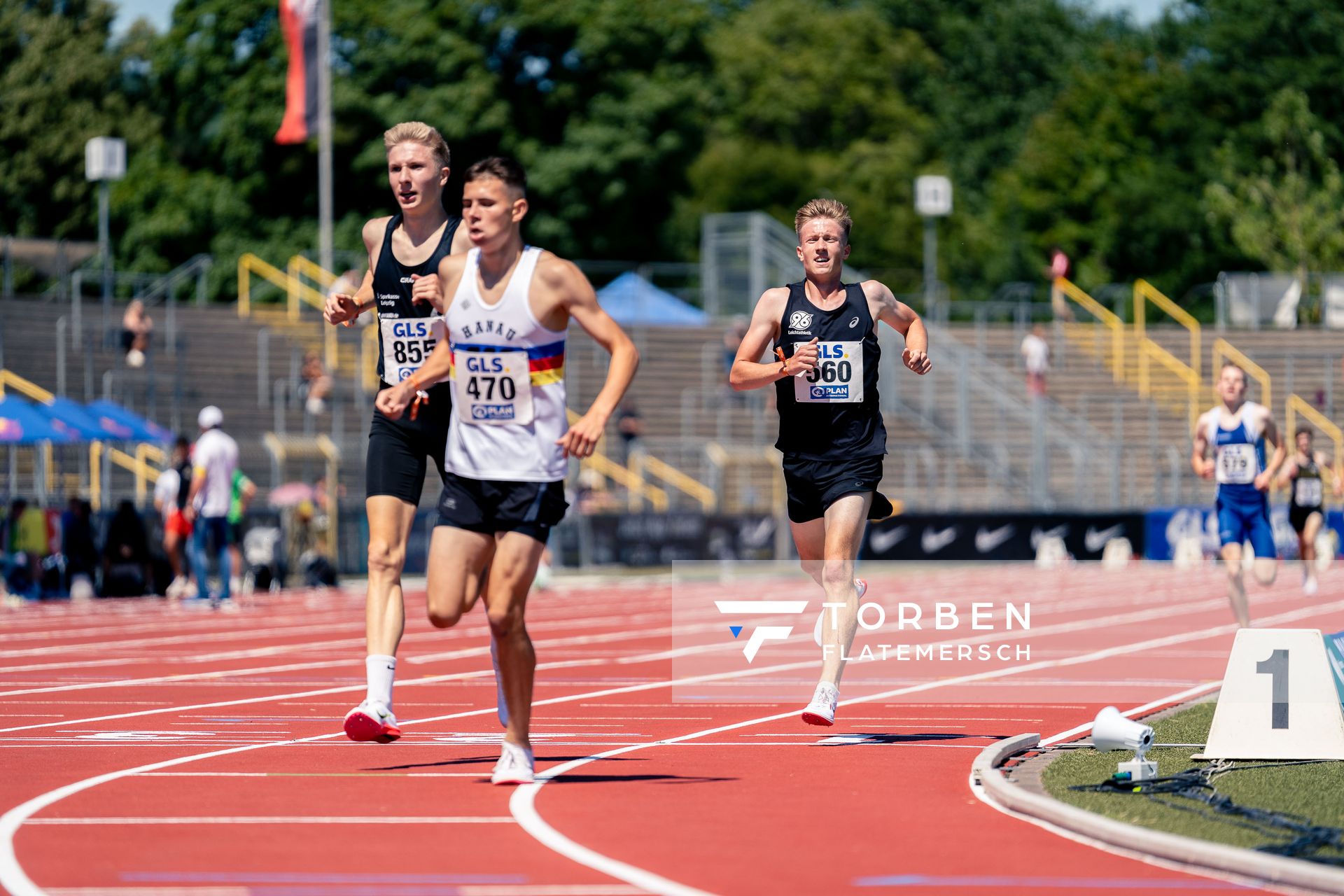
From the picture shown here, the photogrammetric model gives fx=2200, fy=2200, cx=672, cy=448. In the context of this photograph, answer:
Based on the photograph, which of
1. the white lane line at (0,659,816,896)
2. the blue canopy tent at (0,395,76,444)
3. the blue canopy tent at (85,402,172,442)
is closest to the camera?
the white lane line at (0,659,816,896)

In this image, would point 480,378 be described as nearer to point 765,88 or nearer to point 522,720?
point 522,720

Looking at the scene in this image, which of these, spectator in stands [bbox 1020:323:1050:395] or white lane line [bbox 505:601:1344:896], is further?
spectator in stands [bbox 1020:323:1050:395]

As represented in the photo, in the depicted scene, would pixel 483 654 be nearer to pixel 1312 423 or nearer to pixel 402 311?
pixel 402 311

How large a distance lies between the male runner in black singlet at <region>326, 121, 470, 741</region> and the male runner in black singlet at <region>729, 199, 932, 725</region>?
5.12 ft

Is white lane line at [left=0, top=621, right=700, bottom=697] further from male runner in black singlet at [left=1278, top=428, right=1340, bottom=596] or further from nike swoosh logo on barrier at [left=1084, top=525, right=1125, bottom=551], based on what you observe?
nike swoosh logo on barrier at [left=1084, top=525, right=1125, bottom=551]

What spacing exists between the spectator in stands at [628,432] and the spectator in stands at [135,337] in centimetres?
777

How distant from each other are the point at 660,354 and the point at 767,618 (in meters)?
24.6

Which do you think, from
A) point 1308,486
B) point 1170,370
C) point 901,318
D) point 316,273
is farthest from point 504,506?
point 1170,370

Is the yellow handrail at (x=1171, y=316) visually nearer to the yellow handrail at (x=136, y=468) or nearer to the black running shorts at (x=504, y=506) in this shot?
the yellow handrail at (x=136, y=468)

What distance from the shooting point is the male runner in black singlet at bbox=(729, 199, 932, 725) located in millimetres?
10234

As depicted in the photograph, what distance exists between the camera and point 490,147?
61000 millimetres

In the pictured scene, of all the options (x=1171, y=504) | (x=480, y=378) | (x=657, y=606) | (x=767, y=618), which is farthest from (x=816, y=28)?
(x=480, y=378)

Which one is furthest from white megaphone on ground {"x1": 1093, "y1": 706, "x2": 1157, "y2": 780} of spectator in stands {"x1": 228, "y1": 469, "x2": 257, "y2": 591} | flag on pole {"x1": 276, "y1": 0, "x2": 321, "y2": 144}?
flag on pole {"x1": 276, "y1": 0, "x2": 321, "y2": 144}

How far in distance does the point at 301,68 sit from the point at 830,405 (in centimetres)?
3646
